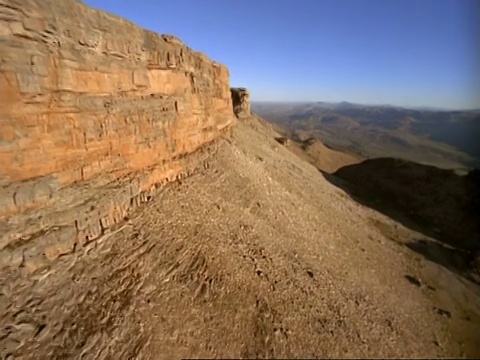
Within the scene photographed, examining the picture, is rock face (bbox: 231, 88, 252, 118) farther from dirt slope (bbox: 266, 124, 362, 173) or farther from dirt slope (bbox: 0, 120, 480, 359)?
dirt slope (bbox: 0, 120, 480, 359)

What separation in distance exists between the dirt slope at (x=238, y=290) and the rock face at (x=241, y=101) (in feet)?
38.1

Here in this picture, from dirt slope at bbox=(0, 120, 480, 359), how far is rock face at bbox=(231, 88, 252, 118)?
38.1 ft

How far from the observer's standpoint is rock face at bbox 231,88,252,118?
84.7 feet

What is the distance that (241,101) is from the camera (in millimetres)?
26000

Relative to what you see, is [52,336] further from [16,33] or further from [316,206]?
[316,206]

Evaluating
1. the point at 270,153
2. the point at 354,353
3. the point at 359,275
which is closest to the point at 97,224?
the point at 354,353

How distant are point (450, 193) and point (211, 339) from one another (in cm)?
2266

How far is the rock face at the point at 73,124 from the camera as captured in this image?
587 cm

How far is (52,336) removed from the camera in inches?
220

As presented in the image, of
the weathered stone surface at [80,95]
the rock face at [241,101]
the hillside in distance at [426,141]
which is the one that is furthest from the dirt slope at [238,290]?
the hillside in distance at [426,141]

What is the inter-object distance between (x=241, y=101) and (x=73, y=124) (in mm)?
19938

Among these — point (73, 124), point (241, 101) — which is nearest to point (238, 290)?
point (73, 124)

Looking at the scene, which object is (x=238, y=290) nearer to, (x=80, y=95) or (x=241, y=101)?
(x=80, y=95)

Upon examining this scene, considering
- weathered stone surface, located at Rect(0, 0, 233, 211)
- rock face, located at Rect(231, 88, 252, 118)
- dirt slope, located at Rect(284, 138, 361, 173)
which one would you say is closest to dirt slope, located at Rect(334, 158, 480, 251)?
dirt slope, located at Rect(284, 138, 361, 173)
